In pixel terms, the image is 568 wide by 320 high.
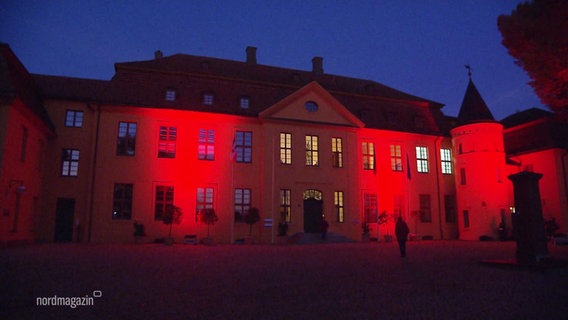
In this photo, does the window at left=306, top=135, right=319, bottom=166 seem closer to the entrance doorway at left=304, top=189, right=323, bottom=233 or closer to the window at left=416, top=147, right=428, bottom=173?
the entrance doorway at left=304, top=189, right=323, bottom=233

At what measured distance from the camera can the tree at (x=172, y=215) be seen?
24.0 metres

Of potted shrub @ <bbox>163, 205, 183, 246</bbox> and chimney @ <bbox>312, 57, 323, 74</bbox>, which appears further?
chimney @ <bbox>312, 57, 323, 74</bbox>

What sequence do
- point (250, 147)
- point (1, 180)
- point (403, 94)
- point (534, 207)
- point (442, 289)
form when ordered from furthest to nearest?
point (403, 94) → point (250, 147) → point (1, 180) → point (534, 207) → point (442, 289)

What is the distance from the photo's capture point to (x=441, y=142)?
33.2 m

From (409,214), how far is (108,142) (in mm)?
20623

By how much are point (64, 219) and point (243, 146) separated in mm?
11235

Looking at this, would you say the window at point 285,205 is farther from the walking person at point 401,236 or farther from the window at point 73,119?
the window at point 73,119

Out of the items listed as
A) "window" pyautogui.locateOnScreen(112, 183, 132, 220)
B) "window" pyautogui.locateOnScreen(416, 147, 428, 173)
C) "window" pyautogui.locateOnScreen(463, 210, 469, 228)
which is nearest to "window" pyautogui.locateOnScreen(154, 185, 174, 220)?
"window" pyautogui.locateOnScreen(112, 183, 132, 220)

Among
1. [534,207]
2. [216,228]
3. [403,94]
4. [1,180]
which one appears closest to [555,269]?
[534,207]

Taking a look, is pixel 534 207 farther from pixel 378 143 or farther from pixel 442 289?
pixel 378 143

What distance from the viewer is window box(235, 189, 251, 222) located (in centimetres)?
2672

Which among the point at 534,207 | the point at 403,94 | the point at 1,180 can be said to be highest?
the point at 403,94

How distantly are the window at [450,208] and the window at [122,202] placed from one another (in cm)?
2257

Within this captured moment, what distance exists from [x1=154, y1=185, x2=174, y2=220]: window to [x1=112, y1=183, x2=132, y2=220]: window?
1.51 metres
